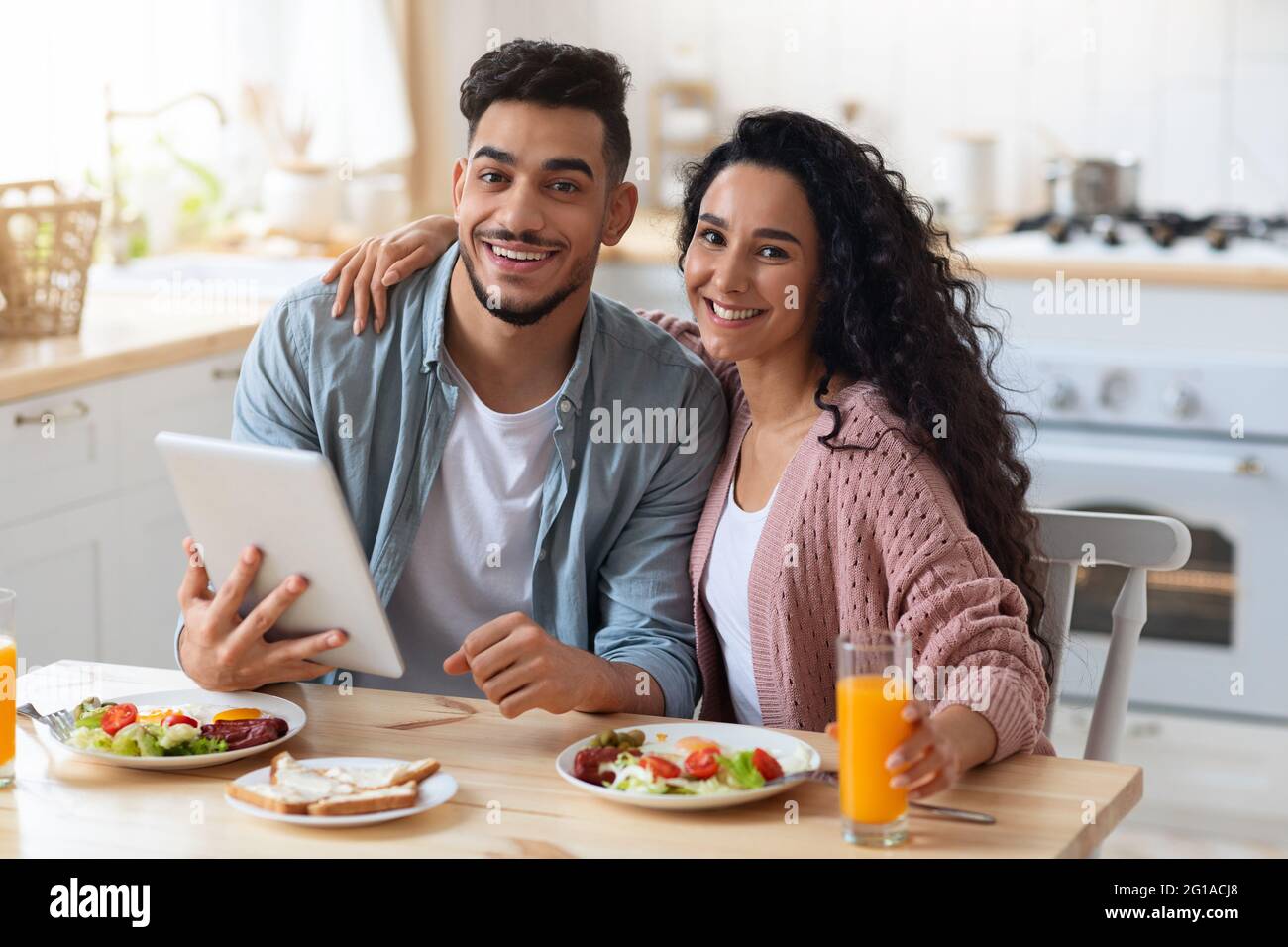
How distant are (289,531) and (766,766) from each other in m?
0.44

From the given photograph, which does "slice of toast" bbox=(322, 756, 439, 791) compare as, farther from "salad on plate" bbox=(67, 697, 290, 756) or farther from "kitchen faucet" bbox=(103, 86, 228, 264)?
"kitchen faucet" bbox=(103, 86, 228, 264)

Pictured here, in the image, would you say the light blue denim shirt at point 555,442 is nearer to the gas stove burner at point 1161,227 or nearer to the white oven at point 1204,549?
the white oven at point 1204,549

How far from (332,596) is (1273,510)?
224 cm

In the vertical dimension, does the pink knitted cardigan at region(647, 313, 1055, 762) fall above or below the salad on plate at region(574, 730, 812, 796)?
above

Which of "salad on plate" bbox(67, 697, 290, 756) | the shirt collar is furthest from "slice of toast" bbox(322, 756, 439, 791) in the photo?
the shirt collar

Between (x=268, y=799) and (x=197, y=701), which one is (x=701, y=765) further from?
(x=197, y=701)

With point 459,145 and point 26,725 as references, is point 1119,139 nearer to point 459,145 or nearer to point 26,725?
point 459,145

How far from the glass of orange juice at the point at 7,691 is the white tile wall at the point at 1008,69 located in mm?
2899

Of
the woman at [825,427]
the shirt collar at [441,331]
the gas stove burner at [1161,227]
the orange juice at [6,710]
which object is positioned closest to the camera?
the orange juice at [6,710]

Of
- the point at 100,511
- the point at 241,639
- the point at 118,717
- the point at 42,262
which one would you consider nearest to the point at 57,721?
the point at 118,717

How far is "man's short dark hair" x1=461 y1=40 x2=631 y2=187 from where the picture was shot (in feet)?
5.73

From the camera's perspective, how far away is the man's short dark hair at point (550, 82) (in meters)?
1.75

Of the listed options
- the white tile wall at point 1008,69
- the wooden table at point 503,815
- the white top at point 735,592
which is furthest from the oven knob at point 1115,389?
the wooden table at point 503,815

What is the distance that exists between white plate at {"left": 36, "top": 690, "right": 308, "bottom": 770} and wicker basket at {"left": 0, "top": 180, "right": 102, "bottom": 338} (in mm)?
1543
